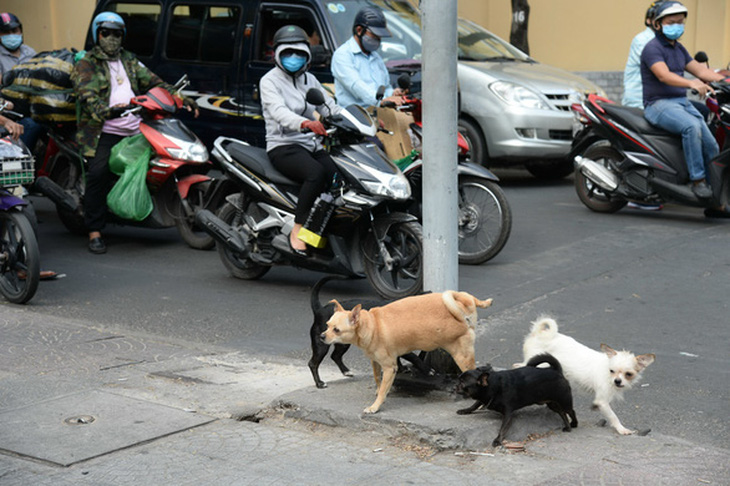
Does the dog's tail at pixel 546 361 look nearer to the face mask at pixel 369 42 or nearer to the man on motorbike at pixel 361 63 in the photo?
the man on motorbike at pixel 361 63

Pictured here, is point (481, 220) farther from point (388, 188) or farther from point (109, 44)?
point (109, 44)

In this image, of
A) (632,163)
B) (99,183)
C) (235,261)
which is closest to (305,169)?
(235,261)

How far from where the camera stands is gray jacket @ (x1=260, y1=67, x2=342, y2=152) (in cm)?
770

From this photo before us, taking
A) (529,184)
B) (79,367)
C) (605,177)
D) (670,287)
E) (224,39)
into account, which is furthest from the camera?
(529,184)

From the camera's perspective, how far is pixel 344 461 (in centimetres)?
453

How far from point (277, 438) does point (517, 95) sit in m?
7.91

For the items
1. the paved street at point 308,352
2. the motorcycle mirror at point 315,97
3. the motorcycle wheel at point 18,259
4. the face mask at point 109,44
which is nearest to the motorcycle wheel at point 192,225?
the paved street at point 308,352

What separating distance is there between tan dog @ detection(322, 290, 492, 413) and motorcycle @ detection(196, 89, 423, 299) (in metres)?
2.37

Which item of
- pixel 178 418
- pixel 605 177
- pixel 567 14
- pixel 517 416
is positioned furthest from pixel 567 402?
pixel 567 14

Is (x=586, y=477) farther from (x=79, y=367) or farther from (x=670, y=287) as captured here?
(x=670, y=287)

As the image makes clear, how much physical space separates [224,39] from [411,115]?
3663 millimetres

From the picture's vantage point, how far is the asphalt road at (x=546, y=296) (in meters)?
5.85

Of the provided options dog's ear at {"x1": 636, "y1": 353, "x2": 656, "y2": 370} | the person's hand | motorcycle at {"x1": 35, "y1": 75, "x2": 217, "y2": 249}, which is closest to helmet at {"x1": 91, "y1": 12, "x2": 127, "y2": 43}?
motorcycle at {"x1": 35, "y1": 75, "x2": 217, "y2": 249}

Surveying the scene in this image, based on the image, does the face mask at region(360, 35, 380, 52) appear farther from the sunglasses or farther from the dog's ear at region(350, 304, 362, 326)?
the dog's ear at region(350, 304, 362, 326)
